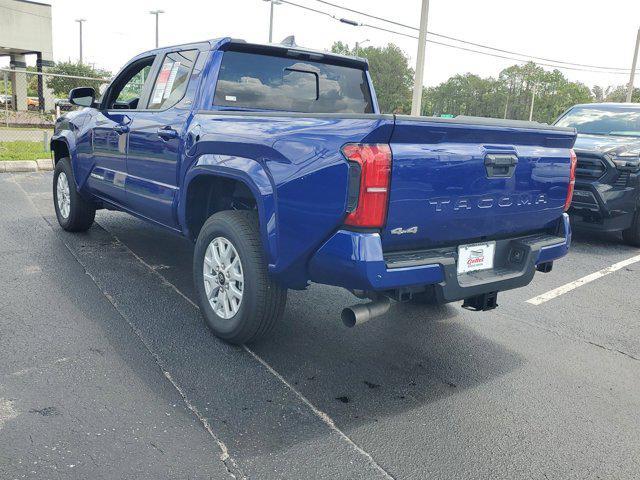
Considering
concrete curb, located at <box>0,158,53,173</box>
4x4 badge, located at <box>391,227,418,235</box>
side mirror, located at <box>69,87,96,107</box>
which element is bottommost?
concrete curb, located at <box>0,158,53,173</box>

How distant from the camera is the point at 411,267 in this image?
2844 millimetres

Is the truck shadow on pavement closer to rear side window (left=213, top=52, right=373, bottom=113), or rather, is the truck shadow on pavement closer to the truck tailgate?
the truck tailgate

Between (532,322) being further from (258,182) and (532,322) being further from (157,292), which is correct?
(157,292)

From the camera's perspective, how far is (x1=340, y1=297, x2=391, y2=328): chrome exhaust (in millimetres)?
2967

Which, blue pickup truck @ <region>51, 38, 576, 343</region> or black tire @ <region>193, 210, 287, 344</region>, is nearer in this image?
blue pickup truck @ <region>51, 38, 576, 343</region>

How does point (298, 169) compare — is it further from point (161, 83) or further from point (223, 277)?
point (161, 83)

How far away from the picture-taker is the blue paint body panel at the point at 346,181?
9.00ft

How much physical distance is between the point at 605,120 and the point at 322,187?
7002 mm

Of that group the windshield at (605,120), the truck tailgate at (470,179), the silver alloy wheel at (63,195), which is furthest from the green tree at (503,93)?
the truck tailgate at (470,179)

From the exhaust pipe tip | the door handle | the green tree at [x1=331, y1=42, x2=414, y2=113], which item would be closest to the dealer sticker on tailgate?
the exhaust pipe tip

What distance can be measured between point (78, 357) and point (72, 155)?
3253 millimetres

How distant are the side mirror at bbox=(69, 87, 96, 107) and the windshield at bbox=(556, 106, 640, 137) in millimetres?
6521

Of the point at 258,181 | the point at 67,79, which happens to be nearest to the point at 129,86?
the point at 258,181

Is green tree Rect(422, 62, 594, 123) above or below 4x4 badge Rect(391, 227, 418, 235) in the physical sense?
above
